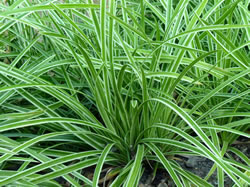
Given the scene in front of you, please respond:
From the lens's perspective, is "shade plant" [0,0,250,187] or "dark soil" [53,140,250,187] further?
"dark soil" [53,140,250,187]

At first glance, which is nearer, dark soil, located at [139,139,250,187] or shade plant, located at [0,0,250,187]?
shade plant, located at [0,0,250,187]

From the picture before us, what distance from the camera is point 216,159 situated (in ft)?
3.05

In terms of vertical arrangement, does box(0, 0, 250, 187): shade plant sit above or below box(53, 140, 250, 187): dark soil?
above

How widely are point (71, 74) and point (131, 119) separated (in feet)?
1.46

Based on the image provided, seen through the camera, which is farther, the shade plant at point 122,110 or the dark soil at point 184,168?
the dark soil at point 184,168

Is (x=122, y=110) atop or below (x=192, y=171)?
atop

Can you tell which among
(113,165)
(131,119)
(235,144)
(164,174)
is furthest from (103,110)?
(235,144)

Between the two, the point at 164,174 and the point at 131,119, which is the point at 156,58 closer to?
the point at 131,119

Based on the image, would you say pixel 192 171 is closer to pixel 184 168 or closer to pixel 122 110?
pixel 184 168

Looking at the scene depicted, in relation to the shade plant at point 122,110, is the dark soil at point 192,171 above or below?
below

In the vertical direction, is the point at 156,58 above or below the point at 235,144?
above

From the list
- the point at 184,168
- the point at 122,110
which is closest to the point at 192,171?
the point at 184,168

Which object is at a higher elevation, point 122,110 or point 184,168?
point 122,110

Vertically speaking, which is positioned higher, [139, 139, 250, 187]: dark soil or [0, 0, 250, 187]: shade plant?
[0, 0, 250, 187]: shade plant
